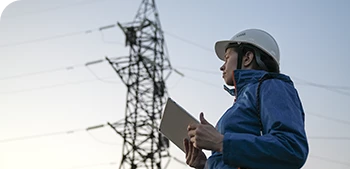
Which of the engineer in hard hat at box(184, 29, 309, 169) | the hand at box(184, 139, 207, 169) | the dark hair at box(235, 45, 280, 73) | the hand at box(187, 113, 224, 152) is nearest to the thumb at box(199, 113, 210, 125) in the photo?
the engineer in hard hat at box(184, 29, 309, 169)

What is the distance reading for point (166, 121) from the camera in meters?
2.45

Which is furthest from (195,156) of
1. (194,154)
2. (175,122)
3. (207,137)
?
(207,137)

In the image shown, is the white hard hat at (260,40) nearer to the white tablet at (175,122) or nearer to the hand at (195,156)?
the white tablet at (175,122)

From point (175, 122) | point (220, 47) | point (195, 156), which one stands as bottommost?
point (195, 156)

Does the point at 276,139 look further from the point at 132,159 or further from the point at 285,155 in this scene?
the point at 132,159

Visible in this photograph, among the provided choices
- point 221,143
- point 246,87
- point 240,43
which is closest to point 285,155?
point 221,143

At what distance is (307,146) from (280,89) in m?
0.26

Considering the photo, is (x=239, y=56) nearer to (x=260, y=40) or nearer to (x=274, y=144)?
(x=260, y=40)

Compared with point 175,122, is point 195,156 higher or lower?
lower

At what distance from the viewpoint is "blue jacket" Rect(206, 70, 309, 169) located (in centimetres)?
183

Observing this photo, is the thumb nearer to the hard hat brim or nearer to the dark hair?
the dark hair

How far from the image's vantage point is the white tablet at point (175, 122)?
2338 millimetres

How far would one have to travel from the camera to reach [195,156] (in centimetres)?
237

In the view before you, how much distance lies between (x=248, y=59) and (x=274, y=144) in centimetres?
62
